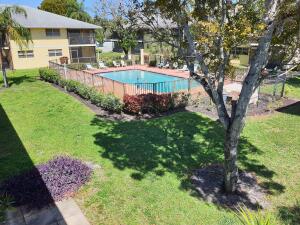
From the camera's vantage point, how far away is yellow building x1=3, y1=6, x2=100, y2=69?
31266mm

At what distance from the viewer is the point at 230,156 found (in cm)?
637

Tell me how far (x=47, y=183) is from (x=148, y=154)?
3242mm

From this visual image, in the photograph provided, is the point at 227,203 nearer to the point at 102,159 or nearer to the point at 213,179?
the point at 213,179

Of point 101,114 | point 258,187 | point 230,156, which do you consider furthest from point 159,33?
point 101,114

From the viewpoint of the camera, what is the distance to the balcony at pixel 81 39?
35.2 metres

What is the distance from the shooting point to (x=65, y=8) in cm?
5872

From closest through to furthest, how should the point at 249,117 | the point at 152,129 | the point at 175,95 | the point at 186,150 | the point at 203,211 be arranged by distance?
the point at 203,211, the point at 186,150, the point at 152,129, the point at 249,117, the point at 175,95

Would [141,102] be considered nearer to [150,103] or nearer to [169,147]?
[150,103]

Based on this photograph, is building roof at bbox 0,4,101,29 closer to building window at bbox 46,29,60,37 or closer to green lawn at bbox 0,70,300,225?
building window at bbox 46,29,60,37

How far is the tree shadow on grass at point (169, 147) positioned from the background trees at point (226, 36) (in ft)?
5.19

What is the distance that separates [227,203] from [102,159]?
4002mm

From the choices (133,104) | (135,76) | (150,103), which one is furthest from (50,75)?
(150,103)

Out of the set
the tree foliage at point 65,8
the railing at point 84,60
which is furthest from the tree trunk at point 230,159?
the tree foliage at point 65,8

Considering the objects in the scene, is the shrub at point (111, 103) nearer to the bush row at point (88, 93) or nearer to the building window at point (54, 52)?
the bush row at point (88, 93)
